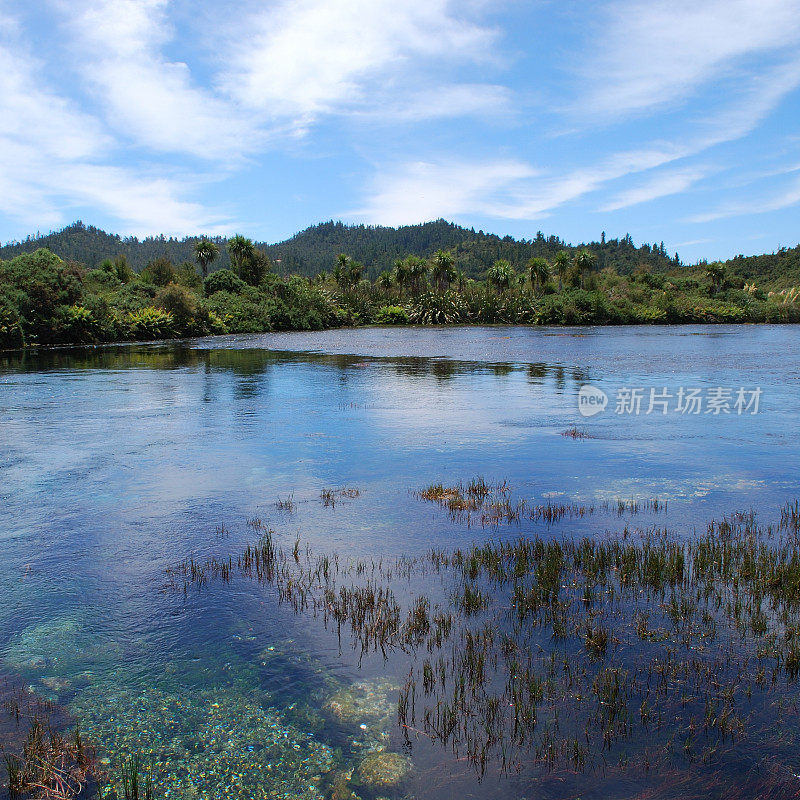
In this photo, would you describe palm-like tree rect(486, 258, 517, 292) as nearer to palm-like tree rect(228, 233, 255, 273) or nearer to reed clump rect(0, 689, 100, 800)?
palm-like tree rect(228, 233, 255, 273)

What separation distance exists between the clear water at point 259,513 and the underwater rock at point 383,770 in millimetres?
67

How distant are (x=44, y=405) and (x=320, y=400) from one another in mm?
11207

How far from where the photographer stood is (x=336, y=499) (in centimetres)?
1266

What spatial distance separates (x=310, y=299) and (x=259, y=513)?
110 m

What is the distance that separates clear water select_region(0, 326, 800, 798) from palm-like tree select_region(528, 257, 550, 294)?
120406 mm

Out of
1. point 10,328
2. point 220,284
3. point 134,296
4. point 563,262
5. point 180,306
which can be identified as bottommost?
point 10,328

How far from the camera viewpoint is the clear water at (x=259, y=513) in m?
5.66

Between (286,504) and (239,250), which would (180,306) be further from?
(286,504)

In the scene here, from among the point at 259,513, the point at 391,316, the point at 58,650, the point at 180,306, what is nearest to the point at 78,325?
the point at 180,306

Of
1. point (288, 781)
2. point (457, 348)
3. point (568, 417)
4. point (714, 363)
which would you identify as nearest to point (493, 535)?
point (288, 781)

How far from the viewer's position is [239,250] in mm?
134500

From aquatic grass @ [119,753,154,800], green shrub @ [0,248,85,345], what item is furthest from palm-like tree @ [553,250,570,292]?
aquatic grass @ [119,753,154,800]

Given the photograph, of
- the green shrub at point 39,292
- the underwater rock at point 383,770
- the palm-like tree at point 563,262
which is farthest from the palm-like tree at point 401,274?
the underwater rock at point 383,770

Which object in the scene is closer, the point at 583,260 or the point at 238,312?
the point at 238,312
